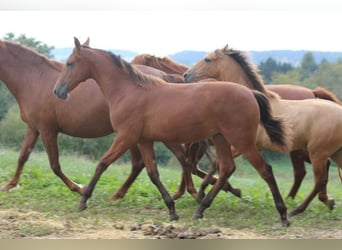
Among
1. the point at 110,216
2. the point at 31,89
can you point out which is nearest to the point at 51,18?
the point at 31,89

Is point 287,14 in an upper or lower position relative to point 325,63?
upper

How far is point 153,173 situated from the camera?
730 centimetres

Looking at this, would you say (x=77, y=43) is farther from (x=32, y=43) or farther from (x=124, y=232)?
(x=124, y=232)

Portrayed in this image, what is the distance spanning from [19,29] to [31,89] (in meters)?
0.86

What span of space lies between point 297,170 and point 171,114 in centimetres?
197

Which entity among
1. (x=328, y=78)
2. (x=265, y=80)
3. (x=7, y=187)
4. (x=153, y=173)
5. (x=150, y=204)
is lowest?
(x=7, y=187)

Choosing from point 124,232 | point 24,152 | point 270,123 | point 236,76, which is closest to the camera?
point 124,232

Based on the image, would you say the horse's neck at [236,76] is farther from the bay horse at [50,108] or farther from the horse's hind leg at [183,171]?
the horse's hind leg at [183,171]

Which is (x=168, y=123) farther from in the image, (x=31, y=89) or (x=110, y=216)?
(x=31, y=89)

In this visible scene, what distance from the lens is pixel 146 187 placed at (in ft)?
28.0

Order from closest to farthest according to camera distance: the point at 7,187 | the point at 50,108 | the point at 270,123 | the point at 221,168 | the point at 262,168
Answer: the point at 262,168 < the point at 270,123 < the point at 221,168 < the point at 50,108 < the point at 7,187

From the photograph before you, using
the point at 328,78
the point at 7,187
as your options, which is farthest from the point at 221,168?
the point at 7,187

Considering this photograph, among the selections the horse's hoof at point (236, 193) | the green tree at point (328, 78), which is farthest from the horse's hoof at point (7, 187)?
the green tree at point (328, 78)

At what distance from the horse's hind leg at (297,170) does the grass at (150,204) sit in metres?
0.13
